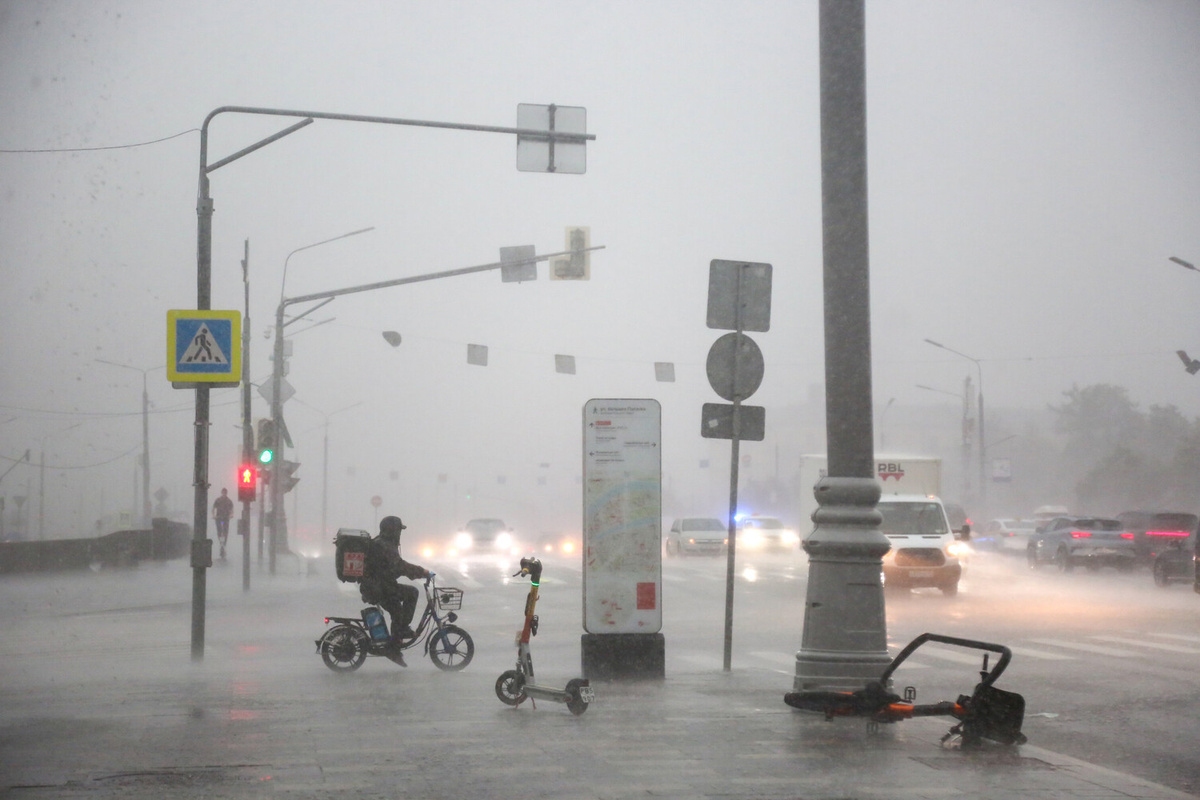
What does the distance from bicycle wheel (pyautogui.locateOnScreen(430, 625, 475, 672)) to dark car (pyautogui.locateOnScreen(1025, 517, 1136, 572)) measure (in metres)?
28.6

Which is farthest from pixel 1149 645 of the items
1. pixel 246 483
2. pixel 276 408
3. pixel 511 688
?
pixel 276 408

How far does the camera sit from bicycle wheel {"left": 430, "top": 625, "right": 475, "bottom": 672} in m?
13.3

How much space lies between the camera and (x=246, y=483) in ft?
81.4

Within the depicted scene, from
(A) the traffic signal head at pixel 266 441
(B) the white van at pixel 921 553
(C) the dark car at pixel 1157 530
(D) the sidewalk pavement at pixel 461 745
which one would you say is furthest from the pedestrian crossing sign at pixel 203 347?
(C) the dark car at pixel 1157 530

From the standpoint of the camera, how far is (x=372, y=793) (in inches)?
266

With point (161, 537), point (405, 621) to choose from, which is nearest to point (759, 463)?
point (161, 537)

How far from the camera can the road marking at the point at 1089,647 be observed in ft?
49.8

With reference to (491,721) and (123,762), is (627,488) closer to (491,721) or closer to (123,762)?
(491,721)

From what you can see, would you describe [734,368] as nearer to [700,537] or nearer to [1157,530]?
[1157,530]

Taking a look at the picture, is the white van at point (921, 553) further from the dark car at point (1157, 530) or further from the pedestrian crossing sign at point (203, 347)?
the dark car at point (1157, 530)

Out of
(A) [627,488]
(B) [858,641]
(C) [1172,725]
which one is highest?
(A) [627,488]

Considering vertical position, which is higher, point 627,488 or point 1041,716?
point 627,488

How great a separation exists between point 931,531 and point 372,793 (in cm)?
2172

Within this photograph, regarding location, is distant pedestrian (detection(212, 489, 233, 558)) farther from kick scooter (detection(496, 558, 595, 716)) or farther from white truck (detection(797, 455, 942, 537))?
kick scooter (detection(496, 558, 595, 716))
